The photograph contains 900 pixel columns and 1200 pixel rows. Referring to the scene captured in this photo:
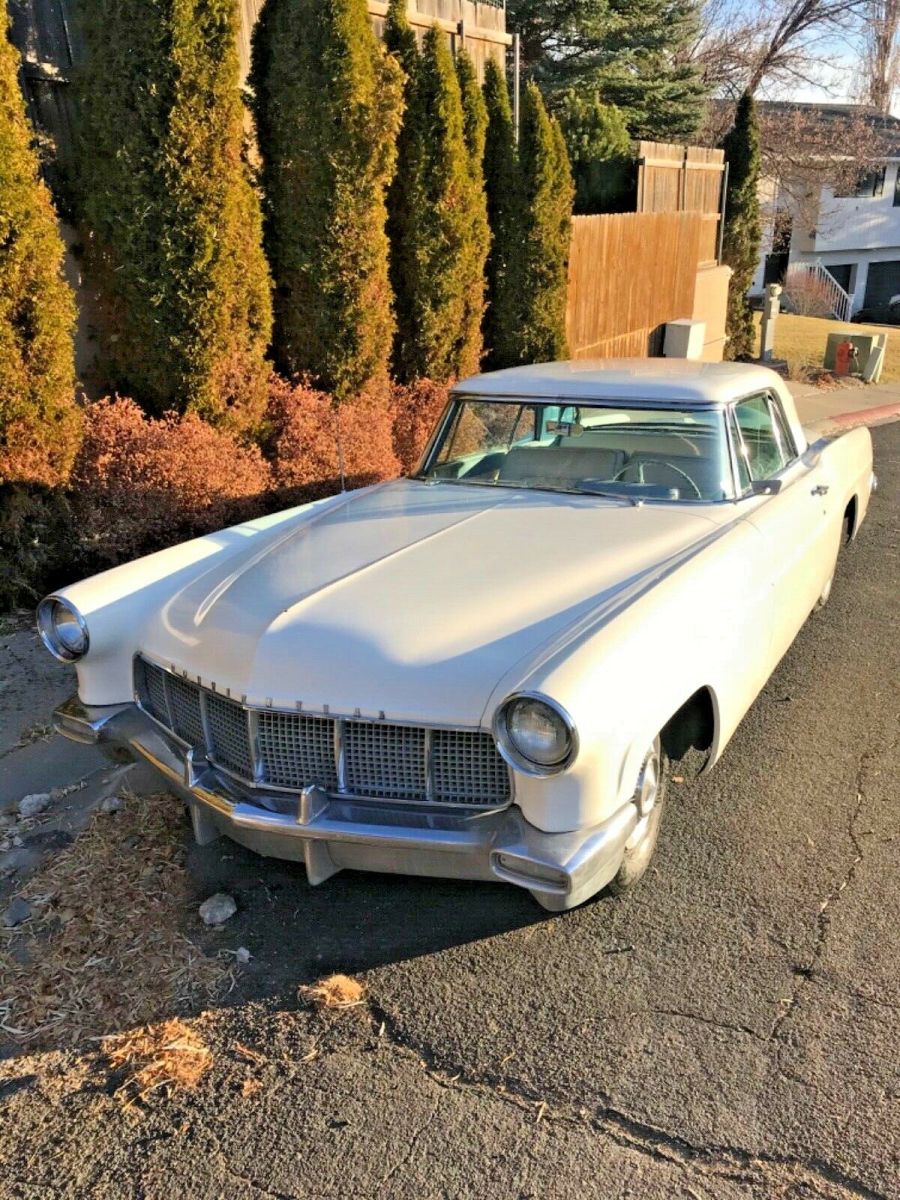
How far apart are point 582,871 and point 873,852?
4.71 ft

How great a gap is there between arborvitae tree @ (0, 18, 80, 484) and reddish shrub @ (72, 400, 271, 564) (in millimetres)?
208

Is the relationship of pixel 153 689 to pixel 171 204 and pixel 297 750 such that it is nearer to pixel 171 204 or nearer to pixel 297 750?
pixel 297 750

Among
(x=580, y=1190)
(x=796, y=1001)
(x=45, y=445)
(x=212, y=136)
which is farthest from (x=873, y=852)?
(x=212, y=136)

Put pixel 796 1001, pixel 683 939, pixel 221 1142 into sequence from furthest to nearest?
pixel 683 939 → pixel 796 1001 → pixel 221 1142

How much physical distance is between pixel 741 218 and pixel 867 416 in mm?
5626

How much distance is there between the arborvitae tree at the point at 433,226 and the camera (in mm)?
7988

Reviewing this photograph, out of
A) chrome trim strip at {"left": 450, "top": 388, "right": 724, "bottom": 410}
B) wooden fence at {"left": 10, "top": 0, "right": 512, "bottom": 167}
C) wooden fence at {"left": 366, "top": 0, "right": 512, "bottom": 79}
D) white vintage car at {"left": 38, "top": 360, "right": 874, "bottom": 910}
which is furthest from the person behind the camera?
wooden fence at {"left": 366, "top": 0, "right": 512, "bottom": 79}

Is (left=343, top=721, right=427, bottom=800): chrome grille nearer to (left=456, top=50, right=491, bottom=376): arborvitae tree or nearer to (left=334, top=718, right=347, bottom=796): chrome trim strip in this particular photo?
(left=334, top=718, right=347, bottom=796): chrome trim strip

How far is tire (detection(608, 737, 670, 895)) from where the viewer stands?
2.86 metres

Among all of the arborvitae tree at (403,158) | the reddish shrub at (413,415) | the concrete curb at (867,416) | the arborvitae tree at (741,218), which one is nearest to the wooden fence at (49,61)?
the arborvitae tree at (403,158)

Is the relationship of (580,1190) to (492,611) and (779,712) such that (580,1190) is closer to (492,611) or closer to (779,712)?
(492,611)

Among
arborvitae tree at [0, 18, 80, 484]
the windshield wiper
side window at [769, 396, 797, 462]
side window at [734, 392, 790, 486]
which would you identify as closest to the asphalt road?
the windshield wiper

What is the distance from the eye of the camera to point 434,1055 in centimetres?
253

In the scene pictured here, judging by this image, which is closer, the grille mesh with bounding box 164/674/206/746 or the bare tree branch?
the grille mesh with bounding box 164/674/206/746
